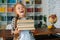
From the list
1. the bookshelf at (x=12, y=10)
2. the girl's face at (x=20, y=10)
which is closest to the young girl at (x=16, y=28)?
the girl's face at (x=20, y=10)

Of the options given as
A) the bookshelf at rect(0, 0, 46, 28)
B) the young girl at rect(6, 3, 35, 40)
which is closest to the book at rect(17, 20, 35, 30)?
the young girl at rect(6, 3, 35, 40)

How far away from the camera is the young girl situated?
1744 millimetres

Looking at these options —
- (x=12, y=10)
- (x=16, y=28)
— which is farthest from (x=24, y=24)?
(x=12, y=10)

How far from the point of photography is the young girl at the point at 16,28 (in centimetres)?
174

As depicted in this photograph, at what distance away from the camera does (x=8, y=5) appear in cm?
549

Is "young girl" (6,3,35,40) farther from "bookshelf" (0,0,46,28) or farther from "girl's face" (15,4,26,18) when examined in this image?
"bookshelf" (0,0,46,28)

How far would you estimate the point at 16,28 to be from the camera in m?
1.74

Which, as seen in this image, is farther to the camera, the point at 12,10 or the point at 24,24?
the point at 12,10

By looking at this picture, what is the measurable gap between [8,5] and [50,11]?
146cm

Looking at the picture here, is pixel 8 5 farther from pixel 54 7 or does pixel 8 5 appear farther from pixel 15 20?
pixel 15 20

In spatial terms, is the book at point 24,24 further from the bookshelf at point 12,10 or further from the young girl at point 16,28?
the bookshelf at point 12,10

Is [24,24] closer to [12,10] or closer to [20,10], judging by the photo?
[20,10]

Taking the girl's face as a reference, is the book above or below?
below

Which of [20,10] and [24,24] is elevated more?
[20,10]
